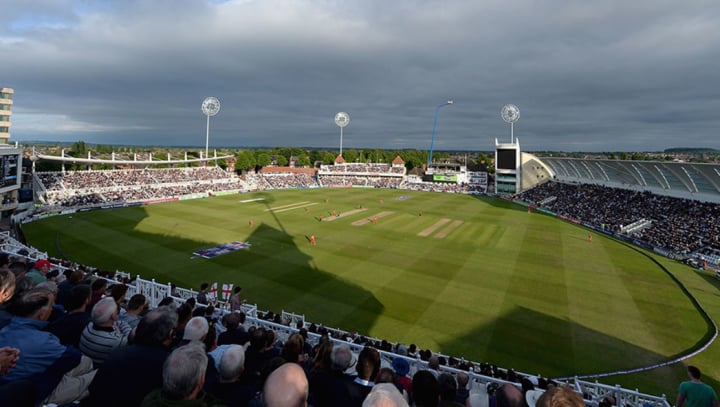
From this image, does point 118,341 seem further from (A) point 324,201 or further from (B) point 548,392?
(A) point 324,201

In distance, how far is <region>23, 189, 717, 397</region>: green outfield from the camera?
14609 millimetres

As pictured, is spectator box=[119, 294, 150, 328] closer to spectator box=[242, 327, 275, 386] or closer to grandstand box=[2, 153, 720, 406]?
spectator box=[242, 327, 275, 386]

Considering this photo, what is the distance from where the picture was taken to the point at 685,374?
12.5 meters

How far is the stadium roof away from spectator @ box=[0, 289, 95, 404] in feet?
142

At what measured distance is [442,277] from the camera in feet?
73.4

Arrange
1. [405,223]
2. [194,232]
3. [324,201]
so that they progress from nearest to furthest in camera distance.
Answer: [194,232]
[405,223]
[324,201]

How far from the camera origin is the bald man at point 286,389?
2572mm

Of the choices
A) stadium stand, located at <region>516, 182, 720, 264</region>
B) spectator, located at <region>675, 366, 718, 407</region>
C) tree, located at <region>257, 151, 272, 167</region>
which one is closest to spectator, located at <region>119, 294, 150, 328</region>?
spectator, located at <region>675, 366, 718, 407</region>

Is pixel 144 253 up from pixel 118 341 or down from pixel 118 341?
down

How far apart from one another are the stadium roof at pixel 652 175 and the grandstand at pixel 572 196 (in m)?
0.10

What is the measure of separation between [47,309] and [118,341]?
2.67ft

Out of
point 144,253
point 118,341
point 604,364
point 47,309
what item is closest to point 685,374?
point 604,364

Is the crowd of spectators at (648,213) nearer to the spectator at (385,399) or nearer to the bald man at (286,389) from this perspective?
the spectator at (385,399)

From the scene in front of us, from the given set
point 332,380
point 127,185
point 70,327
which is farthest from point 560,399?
point 127,185
